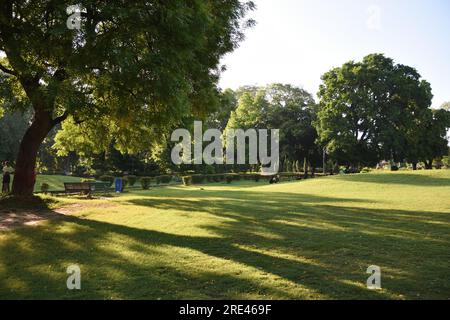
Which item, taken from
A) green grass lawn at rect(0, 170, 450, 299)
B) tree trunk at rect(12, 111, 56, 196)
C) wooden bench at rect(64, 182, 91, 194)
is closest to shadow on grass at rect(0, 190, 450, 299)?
green grass lawn at rect(0, 170, 450, 299)

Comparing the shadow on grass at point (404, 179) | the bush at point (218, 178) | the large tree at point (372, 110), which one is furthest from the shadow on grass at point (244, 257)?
the bush at point (218, 178)

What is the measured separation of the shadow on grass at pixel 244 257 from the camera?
21.4 ft

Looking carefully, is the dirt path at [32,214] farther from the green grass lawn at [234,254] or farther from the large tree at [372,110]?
the large tree at [372,110]

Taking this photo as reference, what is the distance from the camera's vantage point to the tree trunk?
18.2 metres

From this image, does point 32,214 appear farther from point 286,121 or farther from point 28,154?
point 286,121

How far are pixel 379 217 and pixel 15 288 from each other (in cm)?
1080

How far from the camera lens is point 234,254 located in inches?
345

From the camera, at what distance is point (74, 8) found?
1294 cm

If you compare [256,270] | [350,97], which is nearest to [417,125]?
[350,97]

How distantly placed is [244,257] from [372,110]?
4378 centimetres
